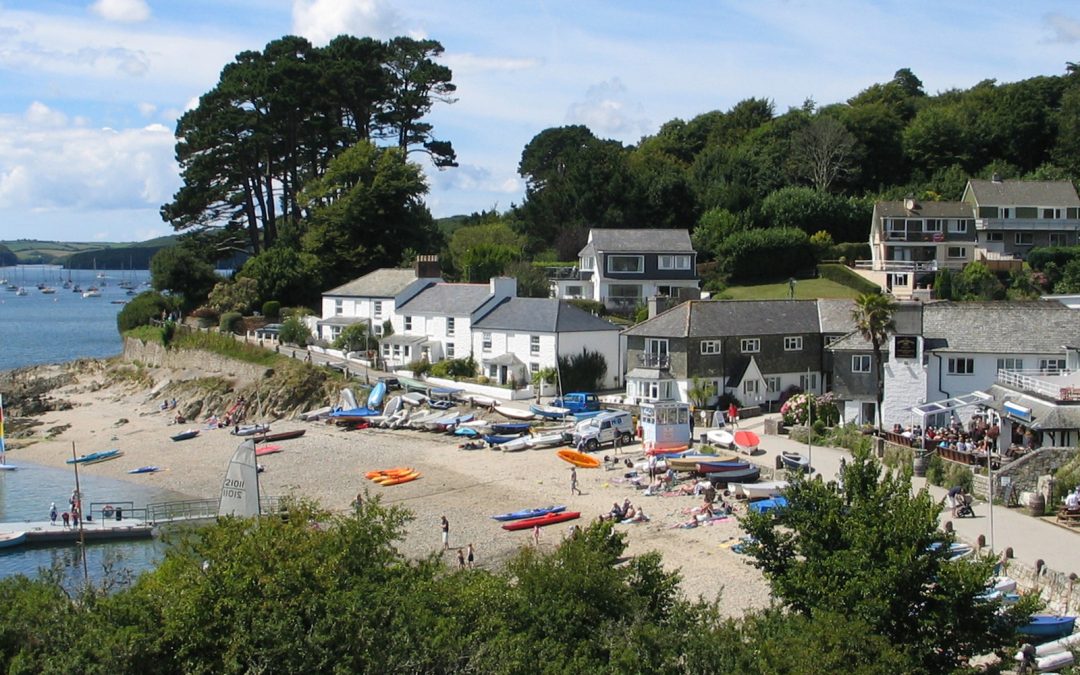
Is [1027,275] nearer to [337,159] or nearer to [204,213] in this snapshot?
[337,159]

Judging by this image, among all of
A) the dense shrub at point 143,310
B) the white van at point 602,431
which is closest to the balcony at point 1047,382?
the white van at point 602,431

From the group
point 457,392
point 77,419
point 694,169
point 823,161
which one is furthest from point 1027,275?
point 77,419

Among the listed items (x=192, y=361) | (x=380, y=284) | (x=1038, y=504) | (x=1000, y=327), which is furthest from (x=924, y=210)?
(x=192, y=361)

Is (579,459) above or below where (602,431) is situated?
below

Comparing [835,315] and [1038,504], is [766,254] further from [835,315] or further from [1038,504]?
[1038,504]

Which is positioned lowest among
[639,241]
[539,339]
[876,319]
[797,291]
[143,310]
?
[539,339]

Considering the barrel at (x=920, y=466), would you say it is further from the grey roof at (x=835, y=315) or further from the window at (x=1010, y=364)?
the grey roof at (x=835, y=315)
